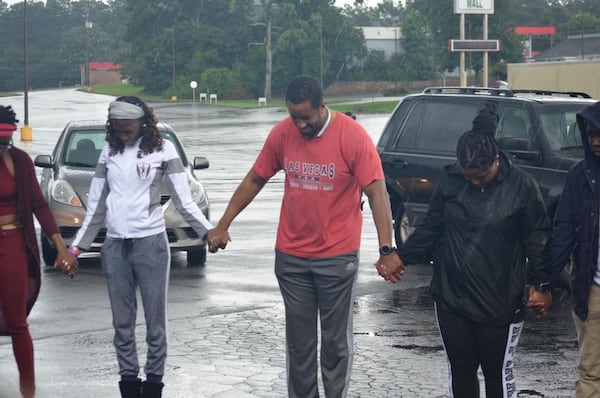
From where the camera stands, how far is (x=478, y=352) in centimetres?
607

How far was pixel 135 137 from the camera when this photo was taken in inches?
281

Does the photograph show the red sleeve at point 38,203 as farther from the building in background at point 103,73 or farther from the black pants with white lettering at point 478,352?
the building in background at point 103,73

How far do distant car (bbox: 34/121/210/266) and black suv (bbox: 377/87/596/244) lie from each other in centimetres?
228

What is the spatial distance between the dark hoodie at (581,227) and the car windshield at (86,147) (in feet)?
29.5

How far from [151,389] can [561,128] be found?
681 centimetres

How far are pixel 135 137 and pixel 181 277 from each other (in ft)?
19.8

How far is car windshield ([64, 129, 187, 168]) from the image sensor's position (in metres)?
14.6

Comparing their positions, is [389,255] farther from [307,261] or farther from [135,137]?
[135,137]

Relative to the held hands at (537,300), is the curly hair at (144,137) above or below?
above

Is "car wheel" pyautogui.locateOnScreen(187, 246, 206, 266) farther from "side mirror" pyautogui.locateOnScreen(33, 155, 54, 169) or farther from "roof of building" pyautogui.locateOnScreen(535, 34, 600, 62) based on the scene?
"roof of building" pyautogui.locateOnScreen(535, 34, 600, 62)

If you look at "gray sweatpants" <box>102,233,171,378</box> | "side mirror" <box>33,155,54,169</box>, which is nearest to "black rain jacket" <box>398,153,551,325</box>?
"gray sweatpants" <box>102,233,171,378</box>

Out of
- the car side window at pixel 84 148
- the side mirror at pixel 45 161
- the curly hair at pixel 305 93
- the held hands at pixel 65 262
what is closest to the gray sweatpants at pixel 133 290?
the held hands at pixel 65 262

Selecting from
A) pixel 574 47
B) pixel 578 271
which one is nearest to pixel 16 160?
pixel 578 271

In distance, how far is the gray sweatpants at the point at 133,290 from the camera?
23.3 feet
